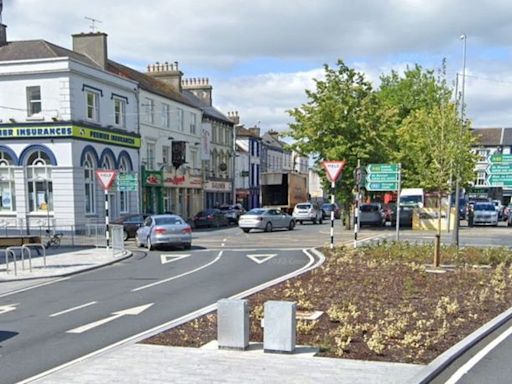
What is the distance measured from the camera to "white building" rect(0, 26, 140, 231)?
33031 mm

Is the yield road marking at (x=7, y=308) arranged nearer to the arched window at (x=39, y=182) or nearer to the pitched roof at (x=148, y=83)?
the arched window at (x=39, y=182)

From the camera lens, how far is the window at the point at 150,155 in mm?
43438

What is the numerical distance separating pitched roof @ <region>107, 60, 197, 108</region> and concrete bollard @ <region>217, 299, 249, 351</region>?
35.7 m

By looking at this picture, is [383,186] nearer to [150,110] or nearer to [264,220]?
[264,220]

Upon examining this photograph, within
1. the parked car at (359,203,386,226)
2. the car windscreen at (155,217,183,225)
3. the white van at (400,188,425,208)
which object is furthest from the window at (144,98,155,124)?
the car windscreen at (155,217,183,225)

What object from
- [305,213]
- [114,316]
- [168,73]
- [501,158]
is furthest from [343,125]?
[114,316]

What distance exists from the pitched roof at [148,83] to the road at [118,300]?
23675mm

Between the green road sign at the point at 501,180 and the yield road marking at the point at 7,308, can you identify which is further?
the green road sign at the point at 501,180

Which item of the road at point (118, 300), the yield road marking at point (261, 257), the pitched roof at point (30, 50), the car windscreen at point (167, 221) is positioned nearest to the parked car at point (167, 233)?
the car windscreen at point (167, 221)

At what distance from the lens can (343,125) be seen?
36.4m

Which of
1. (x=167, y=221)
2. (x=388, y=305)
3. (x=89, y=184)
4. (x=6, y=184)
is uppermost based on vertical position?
(x=6, y=184)

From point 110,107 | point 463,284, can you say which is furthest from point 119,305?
point 110,107

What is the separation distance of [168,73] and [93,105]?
61.1ft

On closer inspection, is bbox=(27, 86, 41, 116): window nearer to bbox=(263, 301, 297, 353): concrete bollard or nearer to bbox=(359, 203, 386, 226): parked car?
bbox=(359, 203, 386, 226): parked car
